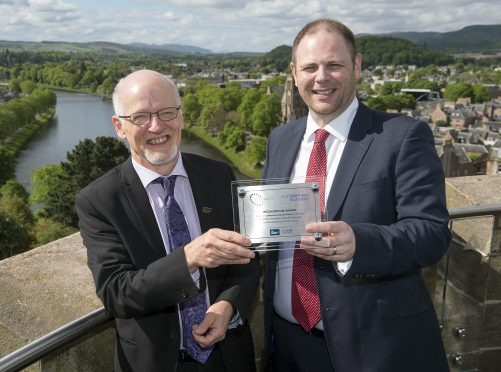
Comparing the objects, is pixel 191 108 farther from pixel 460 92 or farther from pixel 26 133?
pixel 460 92

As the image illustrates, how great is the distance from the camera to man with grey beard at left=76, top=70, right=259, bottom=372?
Answer: 6.33 ft

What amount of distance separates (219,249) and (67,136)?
68143 millimetres

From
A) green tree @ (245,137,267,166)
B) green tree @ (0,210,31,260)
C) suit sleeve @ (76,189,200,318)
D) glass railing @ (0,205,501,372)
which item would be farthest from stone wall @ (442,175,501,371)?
green tree @ (245,137,267,166)

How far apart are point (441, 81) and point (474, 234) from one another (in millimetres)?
134012

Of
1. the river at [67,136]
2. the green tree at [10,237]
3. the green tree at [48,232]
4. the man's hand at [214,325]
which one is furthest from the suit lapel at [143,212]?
the river at [67,136]

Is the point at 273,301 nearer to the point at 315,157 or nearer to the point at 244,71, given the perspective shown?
the point at 315,157

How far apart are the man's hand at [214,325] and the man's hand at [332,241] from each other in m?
0.52

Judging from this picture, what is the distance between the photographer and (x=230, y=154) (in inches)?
2029

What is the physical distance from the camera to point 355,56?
237cm

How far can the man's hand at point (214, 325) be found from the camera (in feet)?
6.75

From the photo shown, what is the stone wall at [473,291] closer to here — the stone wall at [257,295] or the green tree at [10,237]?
the stone wall at [257,295]

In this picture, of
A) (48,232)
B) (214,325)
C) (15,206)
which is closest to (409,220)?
(214,325)

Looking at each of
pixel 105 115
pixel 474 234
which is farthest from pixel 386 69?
pixel 474 234

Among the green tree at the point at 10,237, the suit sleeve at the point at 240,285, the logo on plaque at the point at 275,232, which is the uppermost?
the logo on plaque at the point at 275,232
